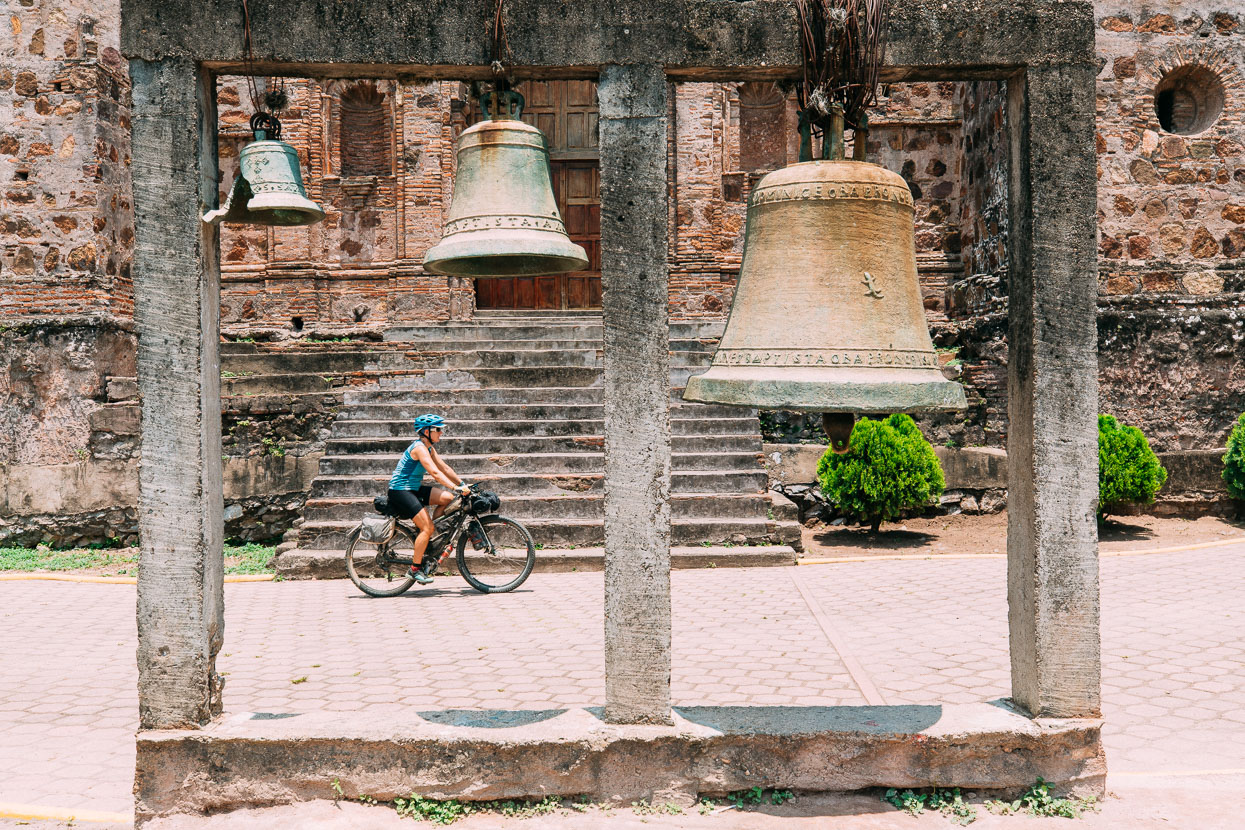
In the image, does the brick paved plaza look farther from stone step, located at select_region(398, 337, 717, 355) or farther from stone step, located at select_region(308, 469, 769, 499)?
stone step, located at select_region(398, 337, 717, 355)

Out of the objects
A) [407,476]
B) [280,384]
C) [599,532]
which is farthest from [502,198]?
[280,384]

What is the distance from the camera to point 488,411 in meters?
10.9

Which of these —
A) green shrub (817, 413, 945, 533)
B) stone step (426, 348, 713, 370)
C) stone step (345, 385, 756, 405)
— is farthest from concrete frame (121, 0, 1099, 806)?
stone step (426, 348, 713, 370)

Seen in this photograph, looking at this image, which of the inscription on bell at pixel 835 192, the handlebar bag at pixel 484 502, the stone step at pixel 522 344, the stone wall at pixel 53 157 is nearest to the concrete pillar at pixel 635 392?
the inscription on bell at pixel 835 192

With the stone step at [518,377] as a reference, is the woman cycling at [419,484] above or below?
below

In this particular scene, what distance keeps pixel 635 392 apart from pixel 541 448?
22.8ft

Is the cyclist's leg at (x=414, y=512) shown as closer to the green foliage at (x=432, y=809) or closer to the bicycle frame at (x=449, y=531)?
the bicycle frame at (x=449, y=531)

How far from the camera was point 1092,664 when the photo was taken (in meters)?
3.56

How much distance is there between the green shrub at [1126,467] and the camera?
9.70m

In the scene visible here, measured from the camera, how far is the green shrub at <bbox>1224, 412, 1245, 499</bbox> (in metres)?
10.1

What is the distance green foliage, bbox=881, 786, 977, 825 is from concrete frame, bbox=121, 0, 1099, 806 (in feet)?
1.44

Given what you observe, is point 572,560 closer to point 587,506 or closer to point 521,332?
point 587,506

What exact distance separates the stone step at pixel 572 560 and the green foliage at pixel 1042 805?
549 cm

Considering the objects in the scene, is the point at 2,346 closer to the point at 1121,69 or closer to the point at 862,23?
the point at 862,23
